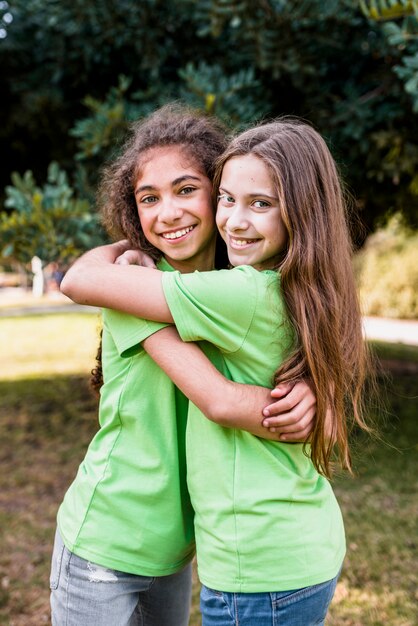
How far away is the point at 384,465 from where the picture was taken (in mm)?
5828

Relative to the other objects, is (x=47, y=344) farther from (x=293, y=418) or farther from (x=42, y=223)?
(x=293, y=418)

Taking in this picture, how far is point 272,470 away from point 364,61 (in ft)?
13.6

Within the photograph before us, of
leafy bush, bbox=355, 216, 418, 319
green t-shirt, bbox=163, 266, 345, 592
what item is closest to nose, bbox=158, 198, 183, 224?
green t-shirt, bbox=163, 266, 345, 592

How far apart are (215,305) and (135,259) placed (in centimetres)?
40

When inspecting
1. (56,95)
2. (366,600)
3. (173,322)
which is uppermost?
(56,95)

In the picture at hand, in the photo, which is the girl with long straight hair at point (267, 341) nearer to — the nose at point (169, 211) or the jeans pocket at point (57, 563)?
the nose at point (169, 211)

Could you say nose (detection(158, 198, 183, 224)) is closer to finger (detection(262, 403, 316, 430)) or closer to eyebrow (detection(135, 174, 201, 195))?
eyebrow (detection(135, 174, 201, 195))

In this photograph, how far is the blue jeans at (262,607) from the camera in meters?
1.53

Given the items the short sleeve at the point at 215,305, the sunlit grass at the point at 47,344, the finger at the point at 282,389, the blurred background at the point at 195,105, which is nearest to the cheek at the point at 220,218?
the short sleeve at the point at 215,305

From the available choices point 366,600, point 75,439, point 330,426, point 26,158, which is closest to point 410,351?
point 75,439

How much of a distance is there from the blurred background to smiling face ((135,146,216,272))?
49.8 inches

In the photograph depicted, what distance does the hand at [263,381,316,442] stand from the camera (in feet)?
5.25

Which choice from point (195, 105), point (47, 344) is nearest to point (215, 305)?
point (195, 105)

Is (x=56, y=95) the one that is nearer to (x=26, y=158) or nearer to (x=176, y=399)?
(x=26, y=158)
